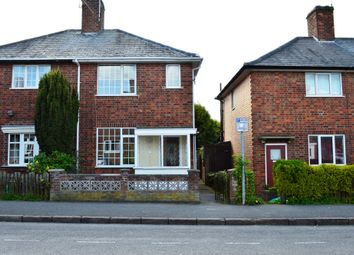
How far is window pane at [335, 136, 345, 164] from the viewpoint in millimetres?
18297

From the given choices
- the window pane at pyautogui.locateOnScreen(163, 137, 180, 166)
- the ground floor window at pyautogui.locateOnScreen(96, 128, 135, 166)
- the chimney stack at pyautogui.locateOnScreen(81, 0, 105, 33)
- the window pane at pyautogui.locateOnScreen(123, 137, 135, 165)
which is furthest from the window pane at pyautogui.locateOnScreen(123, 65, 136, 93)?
the chimney stack at pyautogui.locateOnScreen(81, 0, 105, 33)

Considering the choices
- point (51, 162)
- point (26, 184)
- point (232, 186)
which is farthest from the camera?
point (51, 162)

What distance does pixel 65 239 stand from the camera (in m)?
8.49

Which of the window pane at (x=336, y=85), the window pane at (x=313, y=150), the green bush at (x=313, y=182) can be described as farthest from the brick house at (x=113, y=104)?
the window pane at (x=336, y=85)

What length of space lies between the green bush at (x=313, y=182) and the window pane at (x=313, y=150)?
9.91 feet

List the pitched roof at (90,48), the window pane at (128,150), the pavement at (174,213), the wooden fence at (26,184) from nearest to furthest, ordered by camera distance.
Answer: the pavement at (174,213), the wooden fence at (26,184), the window pane at (128,150), the pitched roof at (90,48)

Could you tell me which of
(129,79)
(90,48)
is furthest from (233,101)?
(90,48)

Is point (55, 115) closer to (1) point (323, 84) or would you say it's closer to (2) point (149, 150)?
(2) point (149, 150)

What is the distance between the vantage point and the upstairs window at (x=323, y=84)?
61.1 ft

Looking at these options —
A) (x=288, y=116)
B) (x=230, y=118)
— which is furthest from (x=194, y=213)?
(x=230, y=118)

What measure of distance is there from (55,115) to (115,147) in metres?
3.23

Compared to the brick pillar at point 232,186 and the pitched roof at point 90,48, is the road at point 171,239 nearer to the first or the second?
the brick pillar at point 232,186

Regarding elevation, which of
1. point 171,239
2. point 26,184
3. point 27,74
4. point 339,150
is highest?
point 27,74

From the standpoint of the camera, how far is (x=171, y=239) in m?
8.73
